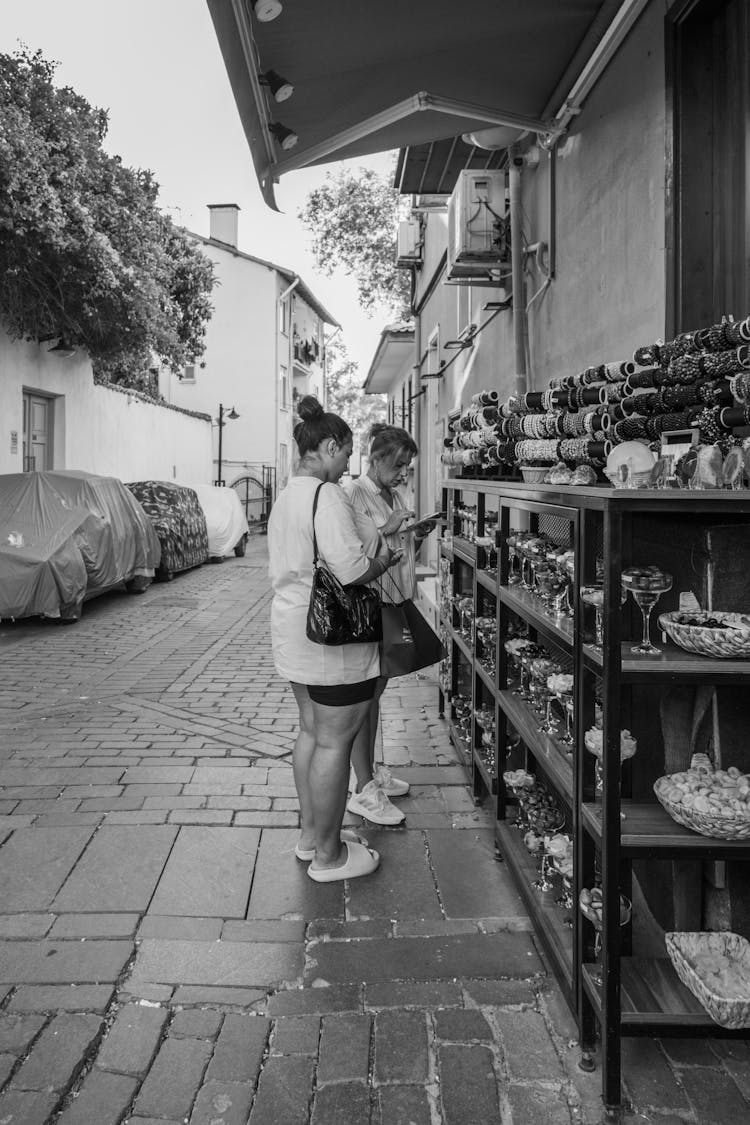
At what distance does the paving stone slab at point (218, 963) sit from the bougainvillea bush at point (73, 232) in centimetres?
957

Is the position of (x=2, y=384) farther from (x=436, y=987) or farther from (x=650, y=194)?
(x=436, y=987)

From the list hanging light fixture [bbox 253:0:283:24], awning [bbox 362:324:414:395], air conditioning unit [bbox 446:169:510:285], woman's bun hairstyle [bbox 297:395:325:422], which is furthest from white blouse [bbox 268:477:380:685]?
awning [bbox 362:324:414:395]

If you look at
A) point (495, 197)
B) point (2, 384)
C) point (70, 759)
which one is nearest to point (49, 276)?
point (2, 384)

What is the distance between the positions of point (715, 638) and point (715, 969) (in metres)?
0.90

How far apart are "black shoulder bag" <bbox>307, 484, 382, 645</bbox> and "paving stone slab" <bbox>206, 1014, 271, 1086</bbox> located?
124cm

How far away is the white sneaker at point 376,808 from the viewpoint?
13.9 ft

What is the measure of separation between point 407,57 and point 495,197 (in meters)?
2.20

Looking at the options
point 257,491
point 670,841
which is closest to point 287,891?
point 670,841

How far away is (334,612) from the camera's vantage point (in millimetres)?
3322

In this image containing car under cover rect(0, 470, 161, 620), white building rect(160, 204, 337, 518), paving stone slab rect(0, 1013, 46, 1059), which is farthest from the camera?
white building rect(160, 204, 337, 518)

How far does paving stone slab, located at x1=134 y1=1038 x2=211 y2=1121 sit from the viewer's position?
92.1 inches

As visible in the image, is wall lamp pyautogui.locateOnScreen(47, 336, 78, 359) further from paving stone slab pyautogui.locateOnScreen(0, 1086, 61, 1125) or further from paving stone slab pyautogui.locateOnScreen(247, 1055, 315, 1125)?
paving stone slab pyautogui.locateOnScreen(247, 1055, 315, 1125)

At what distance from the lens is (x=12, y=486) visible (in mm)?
10305

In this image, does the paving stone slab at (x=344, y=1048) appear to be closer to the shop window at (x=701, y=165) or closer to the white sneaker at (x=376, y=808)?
the white sneaker at (x=376, y=808)
